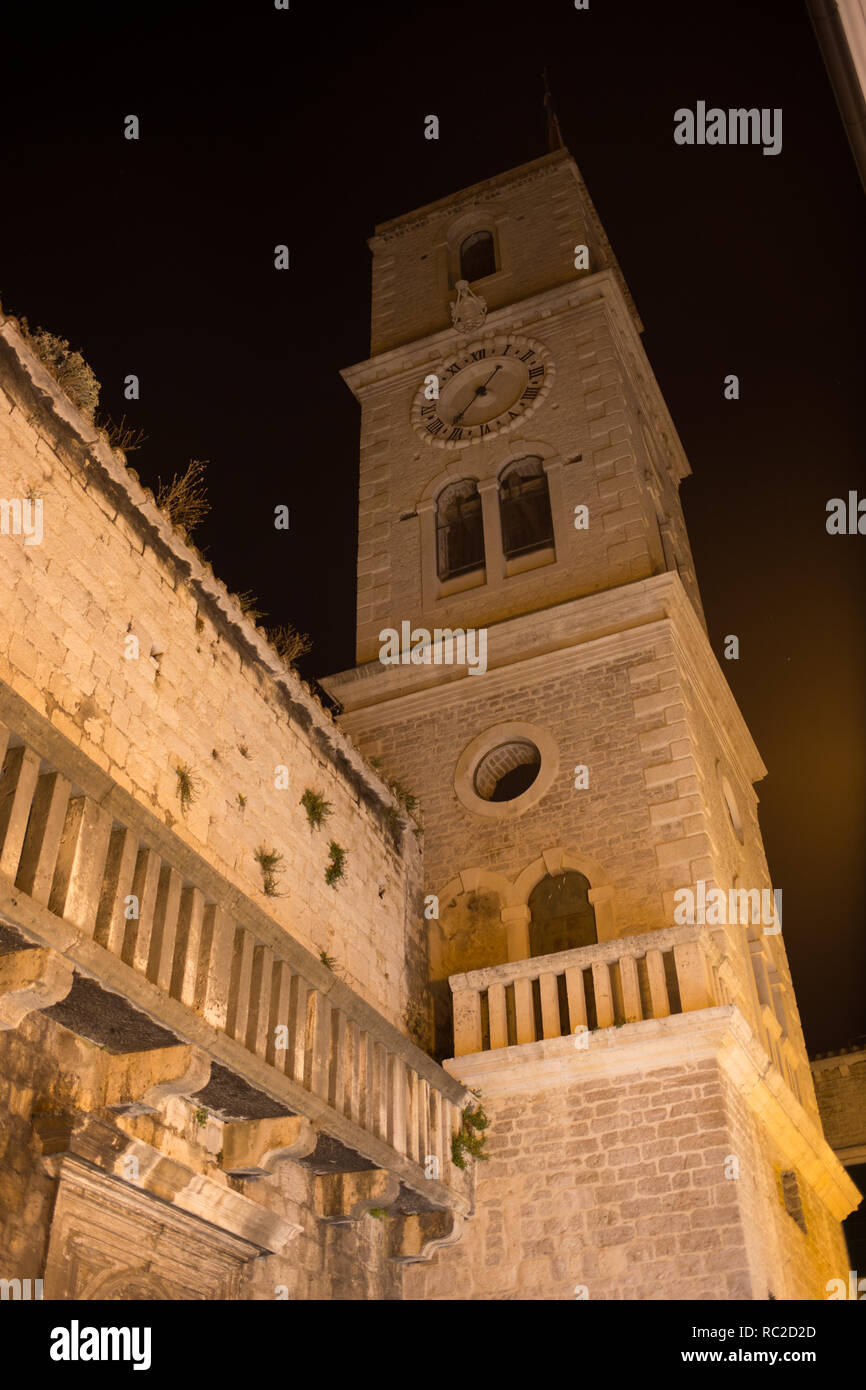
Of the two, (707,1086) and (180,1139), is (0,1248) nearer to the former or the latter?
(180,1139)

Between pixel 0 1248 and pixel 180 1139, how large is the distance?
1625mm

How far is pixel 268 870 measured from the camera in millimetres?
9953

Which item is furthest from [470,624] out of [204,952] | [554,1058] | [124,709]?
[204,952]

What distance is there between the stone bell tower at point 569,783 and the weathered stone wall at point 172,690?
4.82 ft

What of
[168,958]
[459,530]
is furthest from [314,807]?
[459,530]

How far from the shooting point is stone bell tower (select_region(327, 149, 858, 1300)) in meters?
9.84

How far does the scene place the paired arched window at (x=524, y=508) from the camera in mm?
16391

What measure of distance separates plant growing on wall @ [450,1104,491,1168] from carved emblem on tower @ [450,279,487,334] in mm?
12702

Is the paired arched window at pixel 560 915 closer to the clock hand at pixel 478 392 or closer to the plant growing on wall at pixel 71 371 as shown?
the plant growing on wall at pixel 71 371

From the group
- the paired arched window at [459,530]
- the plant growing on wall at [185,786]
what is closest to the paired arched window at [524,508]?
the paired arched window at [459,530]

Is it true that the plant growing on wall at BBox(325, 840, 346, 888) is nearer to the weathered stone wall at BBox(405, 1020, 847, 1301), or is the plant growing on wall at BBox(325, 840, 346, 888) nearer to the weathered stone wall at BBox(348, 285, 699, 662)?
the weathered stone wall at BBox(405, 1020, 847, 1301)

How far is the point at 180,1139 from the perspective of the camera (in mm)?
7457

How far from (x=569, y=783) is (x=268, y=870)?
4050mm

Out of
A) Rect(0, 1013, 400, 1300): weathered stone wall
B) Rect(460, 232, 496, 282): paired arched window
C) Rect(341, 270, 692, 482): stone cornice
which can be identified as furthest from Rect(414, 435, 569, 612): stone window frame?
Rect(0, 1013, 400, 1300): weathered stone wall
